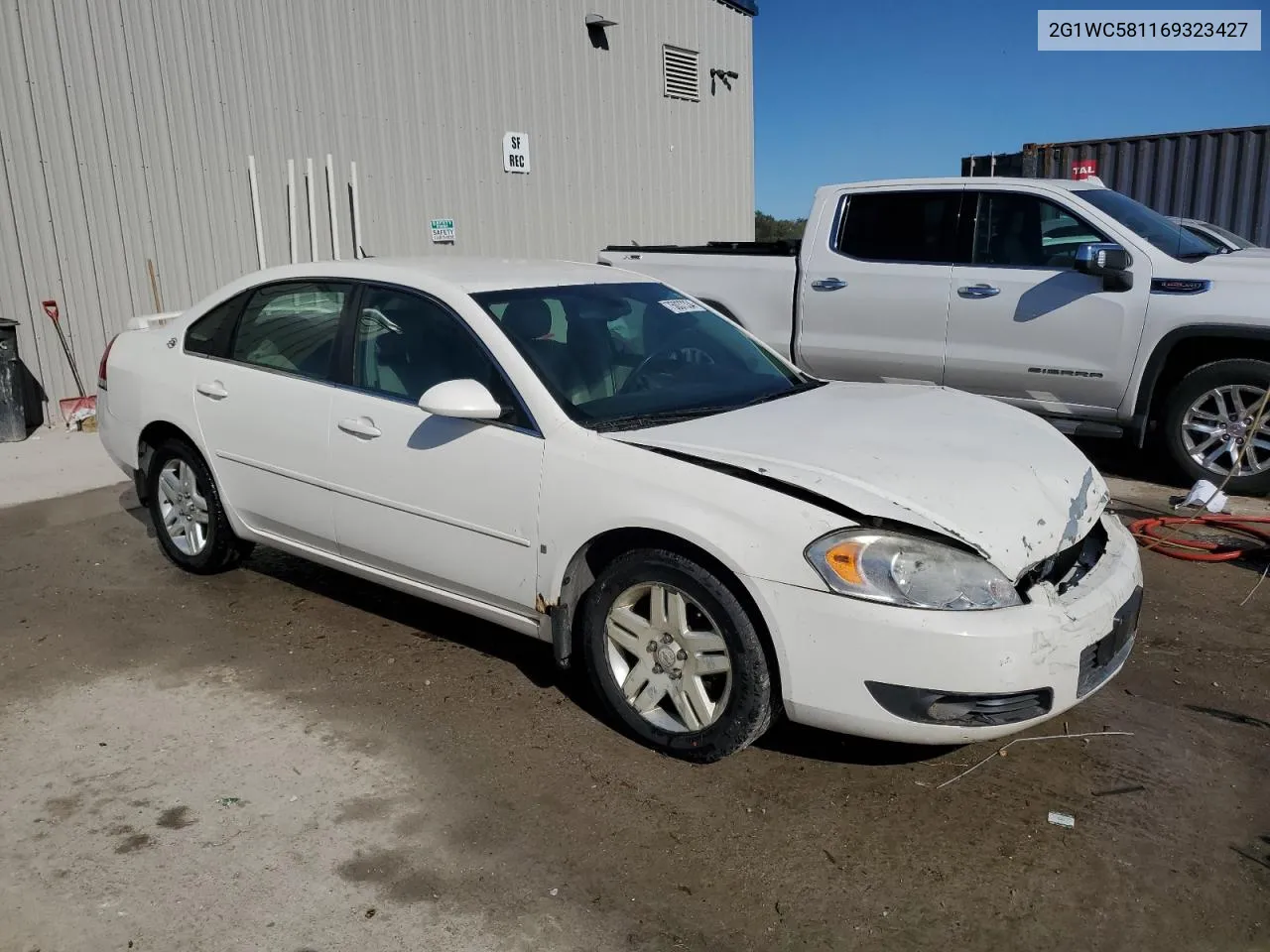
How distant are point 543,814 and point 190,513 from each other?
2891 millimetres

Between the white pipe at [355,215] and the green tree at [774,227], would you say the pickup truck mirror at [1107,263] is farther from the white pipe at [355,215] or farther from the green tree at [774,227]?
the green tree at [774,227]

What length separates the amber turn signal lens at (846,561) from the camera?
2959 mm

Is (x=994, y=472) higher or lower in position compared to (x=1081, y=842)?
higher

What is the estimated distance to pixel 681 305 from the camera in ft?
15.2

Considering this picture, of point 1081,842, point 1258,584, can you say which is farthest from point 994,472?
point 1258,584

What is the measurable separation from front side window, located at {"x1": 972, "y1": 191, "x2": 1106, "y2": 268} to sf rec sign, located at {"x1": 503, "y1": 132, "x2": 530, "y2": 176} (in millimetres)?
6501

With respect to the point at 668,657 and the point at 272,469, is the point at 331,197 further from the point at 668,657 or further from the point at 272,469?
the point at 668,657

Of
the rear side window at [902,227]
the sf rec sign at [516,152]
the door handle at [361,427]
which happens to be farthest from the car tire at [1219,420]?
the sf rec sign at [516,152]

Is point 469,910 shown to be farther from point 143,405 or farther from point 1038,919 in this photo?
point 143,405

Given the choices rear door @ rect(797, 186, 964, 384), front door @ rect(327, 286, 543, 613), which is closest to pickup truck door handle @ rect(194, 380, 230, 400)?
front door @ rect(327, 286, 543, 613)

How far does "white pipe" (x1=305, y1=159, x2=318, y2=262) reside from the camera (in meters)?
10.2

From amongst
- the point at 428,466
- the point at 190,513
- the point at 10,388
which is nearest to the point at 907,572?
the point at 428,466

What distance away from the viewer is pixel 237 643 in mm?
4512

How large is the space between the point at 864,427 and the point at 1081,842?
1.44 m
